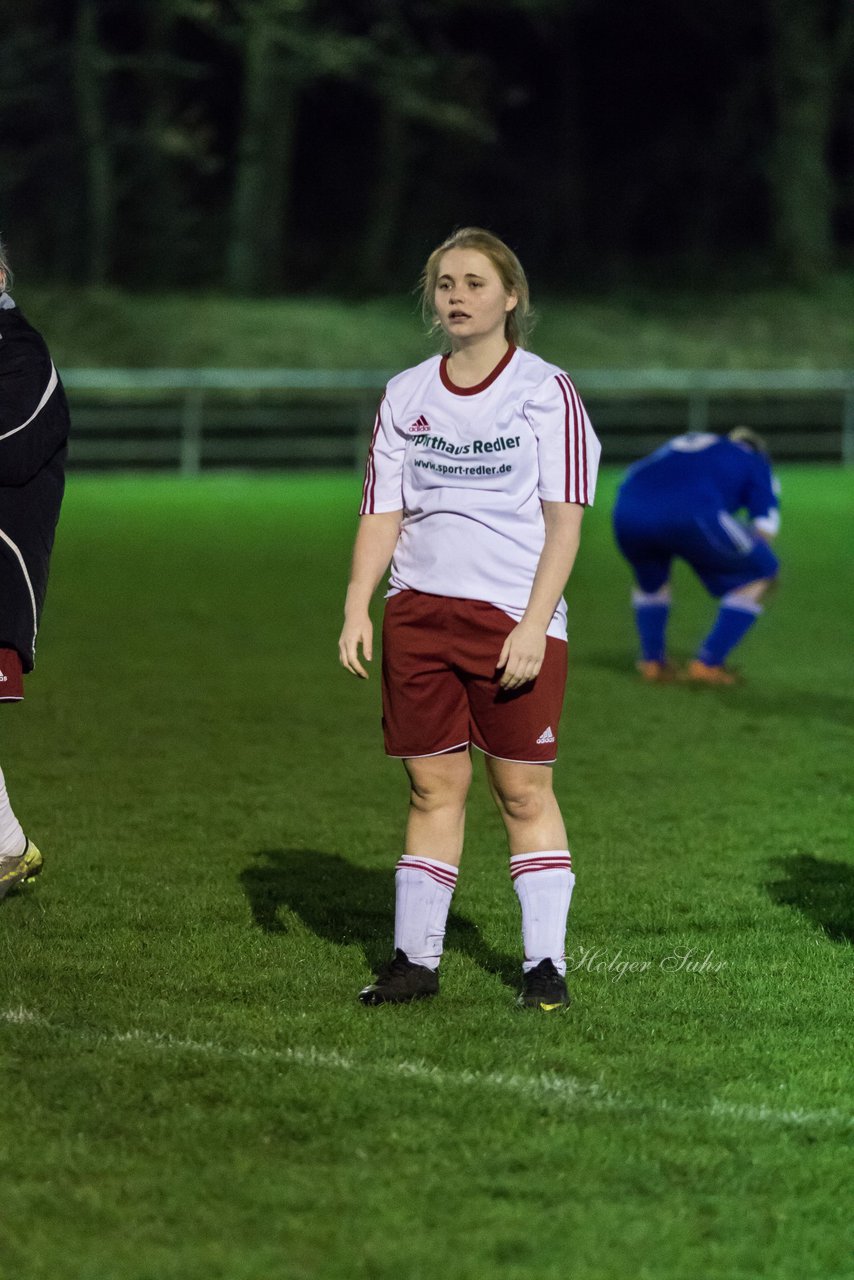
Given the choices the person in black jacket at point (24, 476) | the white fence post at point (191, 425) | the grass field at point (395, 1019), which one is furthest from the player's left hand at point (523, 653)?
the white fence post at point (191, 425)

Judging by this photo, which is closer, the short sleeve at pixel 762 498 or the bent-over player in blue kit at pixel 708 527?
the bent-over player in blue kit at pixel 708 527

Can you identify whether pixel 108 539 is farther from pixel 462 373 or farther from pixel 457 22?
pixel 457 22

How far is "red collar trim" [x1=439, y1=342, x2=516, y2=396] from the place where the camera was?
4.56m

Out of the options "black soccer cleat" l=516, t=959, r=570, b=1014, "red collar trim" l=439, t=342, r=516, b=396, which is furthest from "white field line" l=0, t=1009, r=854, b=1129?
"red collar trim" l=439, t=342, r=516, b=396

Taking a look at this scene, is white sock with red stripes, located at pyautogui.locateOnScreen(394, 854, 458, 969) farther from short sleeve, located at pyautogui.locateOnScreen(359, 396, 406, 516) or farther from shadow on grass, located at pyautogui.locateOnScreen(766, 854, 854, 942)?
shadow on grass, located at pyautogui.locateOnScreen(766, 854, 854, 942)

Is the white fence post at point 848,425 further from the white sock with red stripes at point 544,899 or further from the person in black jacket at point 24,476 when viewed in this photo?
the white sock with red stripes at point 544,899

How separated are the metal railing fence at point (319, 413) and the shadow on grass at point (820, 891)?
2335 centimetres

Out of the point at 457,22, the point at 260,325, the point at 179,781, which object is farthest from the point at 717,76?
the point at 179,781

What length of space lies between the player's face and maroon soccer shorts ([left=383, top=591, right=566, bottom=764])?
0.63 meters

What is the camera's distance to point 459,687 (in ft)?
15.3

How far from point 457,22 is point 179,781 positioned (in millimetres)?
39327

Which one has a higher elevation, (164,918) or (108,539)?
(164,918)

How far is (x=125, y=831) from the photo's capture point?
271 inches

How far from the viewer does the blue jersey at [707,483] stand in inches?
415
